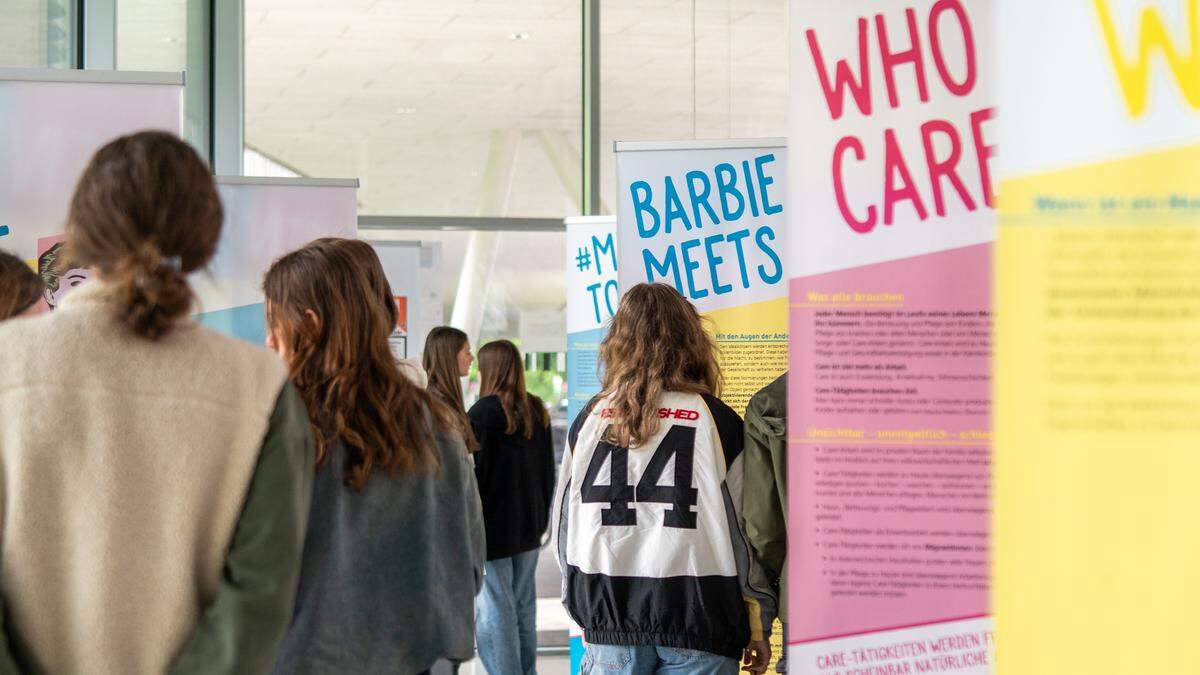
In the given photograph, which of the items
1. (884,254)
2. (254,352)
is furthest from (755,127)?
(254,352)

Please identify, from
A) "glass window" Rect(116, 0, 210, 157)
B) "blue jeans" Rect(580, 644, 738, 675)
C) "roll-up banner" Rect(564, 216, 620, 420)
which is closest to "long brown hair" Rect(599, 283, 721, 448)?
"blue jeans" Rect(580, 644, 738, 675)

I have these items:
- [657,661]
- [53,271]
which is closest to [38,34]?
[53,271]

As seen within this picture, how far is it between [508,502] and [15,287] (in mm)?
2642

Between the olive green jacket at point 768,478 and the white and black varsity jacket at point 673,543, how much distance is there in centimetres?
4

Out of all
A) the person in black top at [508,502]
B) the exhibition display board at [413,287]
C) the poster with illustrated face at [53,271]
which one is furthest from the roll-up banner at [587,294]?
the poster with illustrated face at [53,271]

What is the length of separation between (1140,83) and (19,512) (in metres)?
1.44

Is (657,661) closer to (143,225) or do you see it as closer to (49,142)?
(143,225)

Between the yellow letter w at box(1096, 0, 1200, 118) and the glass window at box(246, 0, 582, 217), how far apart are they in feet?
18.0

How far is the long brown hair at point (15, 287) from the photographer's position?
228cm

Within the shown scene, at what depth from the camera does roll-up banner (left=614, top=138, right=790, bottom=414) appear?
12.5ft

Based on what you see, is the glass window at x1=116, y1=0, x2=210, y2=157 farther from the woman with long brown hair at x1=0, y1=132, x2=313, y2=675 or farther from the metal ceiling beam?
the woman with long brown hair at x1=0, y1=132, x2=313, y2=675

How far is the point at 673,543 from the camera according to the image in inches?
103

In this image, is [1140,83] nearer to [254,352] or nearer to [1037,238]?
[1037,238]

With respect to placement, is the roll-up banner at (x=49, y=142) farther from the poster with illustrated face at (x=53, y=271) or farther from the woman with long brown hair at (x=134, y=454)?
the woman with long brown hair at (x=134, y=454)
